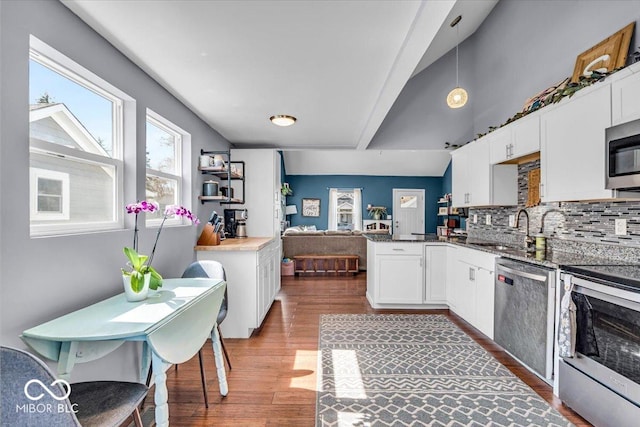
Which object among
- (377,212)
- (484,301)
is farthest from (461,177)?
(377,212)

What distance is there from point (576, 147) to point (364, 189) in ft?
24.9

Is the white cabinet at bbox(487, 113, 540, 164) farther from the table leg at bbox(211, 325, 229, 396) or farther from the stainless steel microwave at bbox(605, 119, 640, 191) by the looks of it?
the table leg at bbox(211, 325, 229, 396)

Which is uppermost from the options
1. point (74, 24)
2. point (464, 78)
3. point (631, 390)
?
point (464, 78)

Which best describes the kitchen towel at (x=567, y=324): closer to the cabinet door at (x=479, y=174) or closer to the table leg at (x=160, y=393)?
the cabinet door at (x=479, y=174)

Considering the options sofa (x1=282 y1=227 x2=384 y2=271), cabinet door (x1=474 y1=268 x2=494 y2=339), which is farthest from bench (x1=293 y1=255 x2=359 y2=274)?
cabinet door (x1=474 y1=268 x2=494 y2=339)

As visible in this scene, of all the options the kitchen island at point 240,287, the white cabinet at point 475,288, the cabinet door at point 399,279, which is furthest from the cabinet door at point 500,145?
the kitchen island at point 240,287

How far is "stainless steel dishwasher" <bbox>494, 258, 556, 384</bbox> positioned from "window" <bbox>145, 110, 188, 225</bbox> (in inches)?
115

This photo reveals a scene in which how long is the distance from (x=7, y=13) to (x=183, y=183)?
193cm

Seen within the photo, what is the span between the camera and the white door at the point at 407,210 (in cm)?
973

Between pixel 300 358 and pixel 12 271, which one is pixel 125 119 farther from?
pixel 300 358

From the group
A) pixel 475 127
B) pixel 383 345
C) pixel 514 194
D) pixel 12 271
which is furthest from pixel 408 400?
pixel 475 127

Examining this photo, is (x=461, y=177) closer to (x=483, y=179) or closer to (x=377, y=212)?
(x=483, y=179)

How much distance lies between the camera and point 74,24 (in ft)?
5.31

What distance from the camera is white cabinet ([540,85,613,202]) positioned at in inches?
81.1
